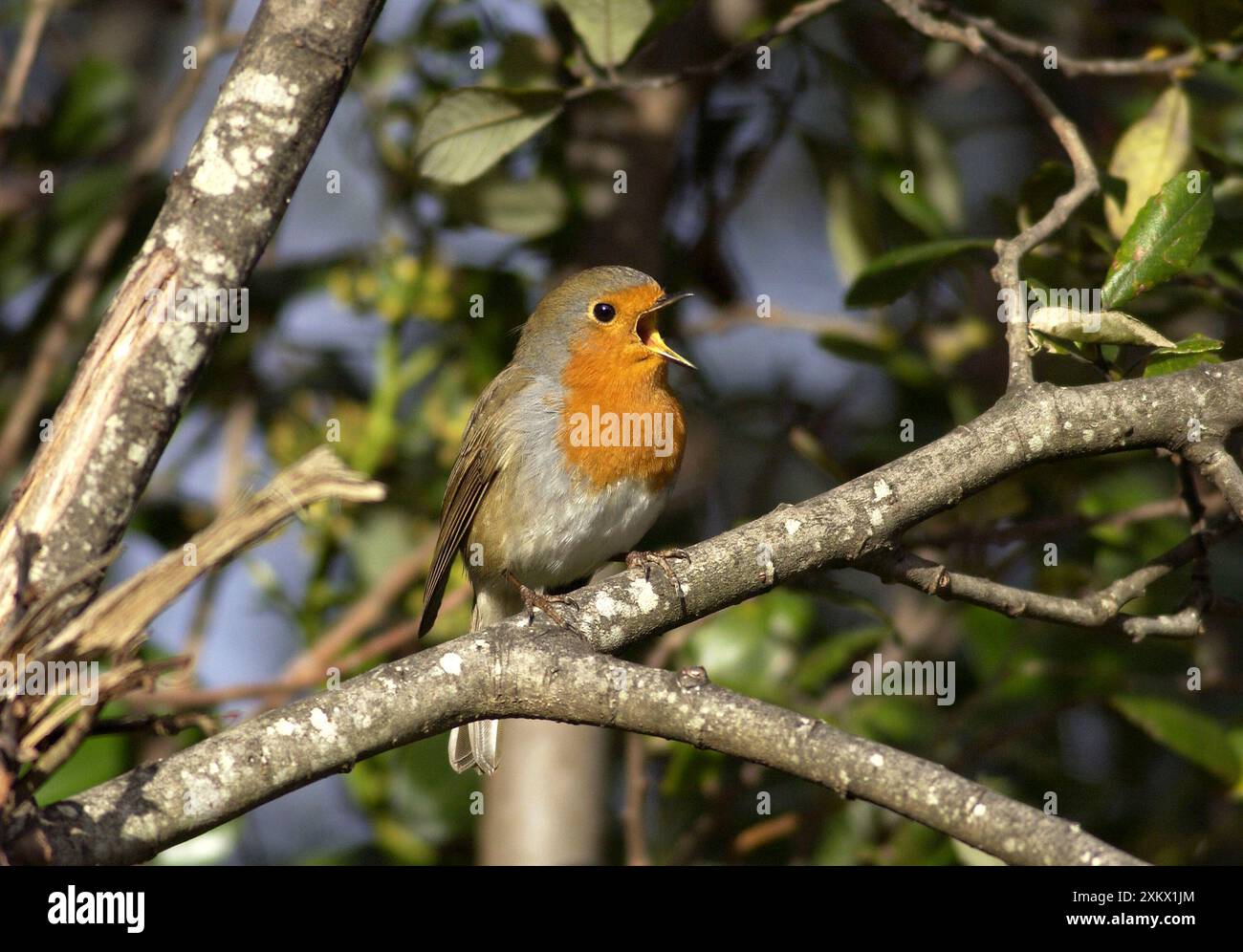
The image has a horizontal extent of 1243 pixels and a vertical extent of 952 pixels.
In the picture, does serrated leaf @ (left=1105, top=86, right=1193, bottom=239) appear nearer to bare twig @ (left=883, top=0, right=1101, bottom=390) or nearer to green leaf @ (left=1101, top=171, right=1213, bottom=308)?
→ bare twig @ (left=883, top=0, right=1101, bottom=390)

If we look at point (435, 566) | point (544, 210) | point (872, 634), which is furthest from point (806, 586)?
point (544, 210)

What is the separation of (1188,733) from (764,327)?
2.06 m

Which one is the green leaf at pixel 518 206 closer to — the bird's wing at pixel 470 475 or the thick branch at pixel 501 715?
the bird's wing at pixel 470 475

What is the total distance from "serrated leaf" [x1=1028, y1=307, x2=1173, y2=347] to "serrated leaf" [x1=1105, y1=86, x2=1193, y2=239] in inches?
33.7

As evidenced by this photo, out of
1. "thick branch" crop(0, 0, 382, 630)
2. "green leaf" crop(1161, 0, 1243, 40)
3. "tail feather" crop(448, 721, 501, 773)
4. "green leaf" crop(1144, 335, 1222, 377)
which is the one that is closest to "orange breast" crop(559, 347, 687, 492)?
"tail feather" crop(448, 721, 501, 773)

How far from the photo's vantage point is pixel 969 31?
10.2 feet

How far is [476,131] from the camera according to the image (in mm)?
3686

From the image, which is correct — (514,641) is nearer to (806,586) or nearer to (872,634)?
(806,586)

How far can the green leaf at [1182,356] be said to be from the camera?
2686 millimetres

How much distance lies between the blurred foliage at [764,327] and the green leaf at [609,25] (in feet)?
0.03

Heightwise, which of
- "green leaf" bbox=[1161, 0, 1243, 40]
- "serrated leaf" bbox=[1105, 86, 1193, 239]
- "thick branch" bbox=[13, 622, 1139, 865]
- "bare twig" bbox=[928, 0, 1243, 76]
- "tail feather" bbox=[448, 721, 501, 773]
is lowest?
"tail feather" bbox=[448, 721, 501, 773]

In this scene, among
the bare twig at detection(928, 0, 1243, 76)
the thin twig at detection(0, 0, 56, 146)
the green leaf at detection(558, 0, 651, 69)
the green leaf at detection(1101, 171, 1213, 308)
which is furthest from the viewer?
the thin twig at detection(0, 0, 56, 146)

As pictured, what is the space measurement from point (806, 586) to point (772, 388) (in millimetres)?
1960

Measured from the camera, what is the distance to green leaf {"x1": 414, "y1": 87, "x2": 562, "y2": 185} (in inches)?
144
